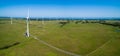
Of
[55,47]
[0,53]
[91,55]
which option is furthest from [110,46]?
[0,53]

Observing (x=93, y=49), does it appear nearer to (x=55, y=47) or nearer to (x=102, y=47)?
(x=102, y=47)

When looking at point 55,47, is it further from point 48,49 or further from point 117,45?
point 117,45

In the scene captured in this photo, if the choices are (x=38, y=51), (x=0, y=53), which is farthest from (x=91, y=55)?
(x=0, y=53)

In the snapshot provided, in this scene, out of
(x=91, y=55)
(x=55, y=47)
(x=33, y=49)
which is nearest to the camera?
(x=91, y=55)

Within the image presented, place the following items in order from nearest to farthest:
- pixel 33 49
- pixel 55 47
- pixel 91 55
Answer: pixel 91 55, pixel 33 49, pixel 55 47

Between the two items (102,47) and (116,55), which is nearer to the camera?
(116,55)

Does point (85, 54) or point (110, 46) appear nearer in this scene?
point (85, 54)

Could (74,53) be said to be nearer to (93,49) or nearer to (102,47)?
(93,49)
